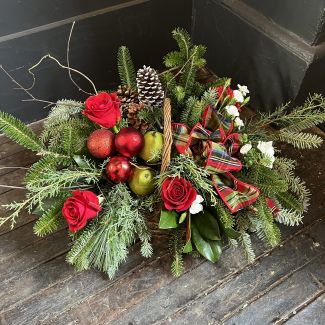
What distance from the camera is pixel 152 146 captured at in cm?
88

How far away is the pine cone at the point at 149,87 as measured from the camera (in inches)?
36.9

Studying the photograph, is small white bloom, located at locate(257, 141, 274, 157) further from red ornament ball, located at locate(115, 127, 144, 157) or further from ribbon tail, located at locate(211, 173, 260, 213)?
red ornament ball, located at locate(115, 127, 144, 157)

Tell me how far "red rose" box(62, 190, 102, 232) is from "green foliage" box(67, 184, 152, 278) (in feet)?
0.22

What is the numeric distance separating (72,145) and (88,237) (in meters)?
0.22

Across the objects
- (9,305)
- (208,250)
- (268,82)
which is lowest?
(9,305)

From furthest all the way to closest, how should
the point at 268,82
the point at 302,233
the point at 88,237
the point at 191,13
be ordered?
1. the point at 191,13
2. the point at 268,82
3. the point at 302,233
4. the point at 88,237

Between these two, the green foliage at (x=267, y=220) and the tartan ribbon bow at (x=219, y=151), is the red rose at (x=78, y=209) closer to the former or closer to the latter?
the tartan ribbon bow at (x=219, y=151)

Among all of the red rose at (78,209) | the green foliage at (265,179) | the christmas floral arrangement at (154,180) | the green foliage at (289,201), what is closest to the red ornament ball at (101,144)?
the christmas floral arrangement at (154,180)

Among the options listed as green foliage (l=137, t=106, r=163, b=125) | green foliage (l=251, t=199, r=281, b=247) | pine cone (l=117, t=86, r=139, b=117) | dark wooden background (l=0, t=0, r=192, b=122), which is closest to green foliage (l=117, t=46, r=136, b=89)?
pine cone (l=117, t=86, r=139, b=117)

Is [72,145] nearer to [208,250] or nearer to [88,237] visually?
[88,237]

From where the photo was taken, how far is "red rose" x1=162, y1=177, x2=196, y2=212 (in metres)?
0.82

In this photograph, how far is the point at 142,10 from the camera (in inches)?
51.7

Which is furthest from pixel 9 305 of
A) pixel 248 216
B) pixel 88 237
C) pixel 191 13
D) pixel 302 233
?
pixel 191 13

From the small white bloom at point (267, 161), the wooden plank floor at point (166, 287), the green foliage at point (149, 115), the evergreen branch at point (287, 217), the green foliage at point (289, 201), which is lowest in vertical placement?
the wooden plank floor at point (166, 287)
